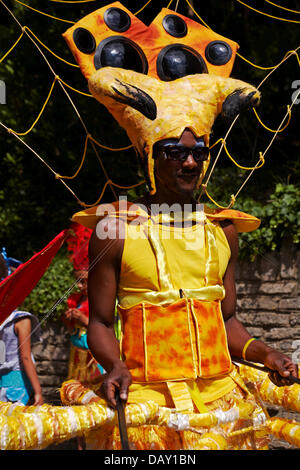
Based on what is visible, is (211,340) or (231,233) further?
(231,233)

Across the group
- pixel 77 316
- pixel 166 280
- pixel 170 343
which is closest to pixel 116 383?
pixel 170 343

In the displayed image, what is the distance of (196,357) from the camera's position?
2.23 m

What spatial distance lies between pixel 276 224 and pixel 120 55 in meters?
3.17

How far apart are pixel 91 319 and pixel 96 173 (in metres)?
5.83

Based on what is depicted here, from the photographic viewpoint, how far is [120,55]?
2.59 m

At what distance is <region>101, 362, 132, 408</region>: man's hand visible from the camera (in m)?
1.96

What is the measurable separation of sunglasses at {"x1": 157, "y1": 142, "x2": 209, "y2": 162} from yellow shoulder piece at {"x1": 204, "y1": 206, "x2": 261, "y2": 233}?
283 millimetres

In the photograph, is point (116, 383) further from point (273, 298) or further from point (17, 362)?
point (273, 298)

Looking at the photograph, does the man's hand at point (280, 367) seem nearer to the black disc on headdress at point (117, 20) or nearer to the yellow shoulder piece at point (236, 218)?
the yellow shoulder piece at point (236, 218)

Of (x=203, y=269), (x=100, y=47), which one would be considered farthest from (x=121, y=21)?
(x=203, y=269)

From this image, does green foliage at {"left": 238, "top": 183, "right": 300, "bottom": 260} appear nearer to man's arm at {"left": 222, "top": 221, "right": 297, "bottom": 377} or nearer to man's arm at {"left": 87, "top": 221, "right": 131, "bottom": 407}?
man's arm at {"left": 222, "top": 221, "right": 297, "bottom": 377}

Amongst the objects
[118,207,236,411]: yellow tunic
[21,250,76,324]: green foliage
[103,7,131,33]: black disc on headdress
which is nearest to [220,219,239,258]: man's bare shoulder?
[118,207,236,411]: yellow tunic

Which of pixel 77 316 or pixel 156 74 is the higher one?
pixel 156 74
